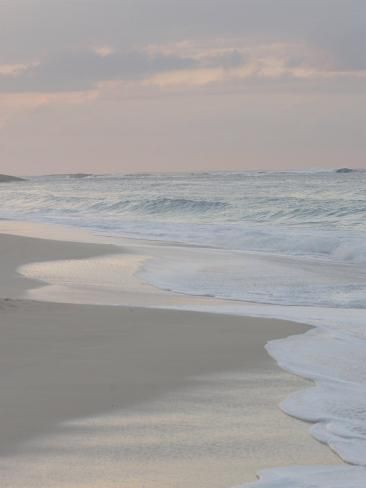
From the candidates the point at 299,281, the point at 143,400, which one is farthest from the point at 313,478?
the point at 299,281

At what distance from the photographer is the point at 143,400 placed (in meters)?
5.41

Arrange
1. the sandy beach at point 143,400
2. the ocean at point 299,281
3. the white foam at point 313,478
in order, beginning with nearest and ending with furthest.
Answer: the white foam at point 313,478
the sandy beach at point 143,400
the ocean at point 299,281

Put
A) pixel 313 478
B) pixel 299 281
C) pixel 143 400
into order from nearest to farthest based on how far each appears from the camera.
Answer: pixel 313 478, pixel 143 400, pixel 299 281

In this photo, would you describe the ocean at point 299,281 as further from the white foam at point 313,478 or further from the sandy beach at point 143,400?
the sandy beach at point 143,400

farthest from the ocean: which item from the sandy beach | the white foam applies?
the sandy beach

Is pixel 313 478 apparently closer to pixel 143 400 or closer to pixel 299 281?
pixel 143 400

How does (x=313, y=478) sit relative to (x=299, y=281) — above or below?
above

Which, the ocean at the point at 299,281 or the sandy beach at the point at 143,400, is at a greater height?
the sandy beach at the point at 143,400

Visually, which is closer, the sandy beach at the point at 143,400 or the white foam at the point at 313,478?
the white foam at the point at 313,478

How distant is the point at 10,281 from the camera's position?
11.8 metres

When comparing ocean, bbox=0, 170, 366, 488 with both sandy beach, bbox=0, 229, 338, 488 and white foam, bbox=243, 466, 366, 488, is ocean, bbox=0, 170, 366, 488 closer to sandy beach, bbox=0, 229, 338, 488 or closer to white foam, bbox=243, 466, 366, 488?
white foam, bbox=243, 466, 366, 488

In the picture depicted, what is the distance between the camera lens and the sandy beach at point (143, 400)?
4.20 metres

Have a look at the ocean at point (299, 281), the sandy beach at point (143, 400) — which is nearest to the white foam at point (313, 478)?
the ocean at point (299, 281)

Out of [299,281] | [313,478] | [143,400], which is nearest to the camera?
[313,478]
